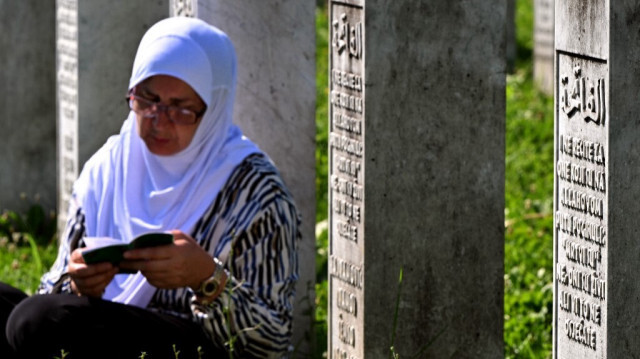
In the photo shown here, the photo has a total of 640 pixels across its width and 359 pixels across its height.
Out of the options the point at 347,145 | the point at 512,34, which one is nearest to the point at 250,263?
the point at 347,145

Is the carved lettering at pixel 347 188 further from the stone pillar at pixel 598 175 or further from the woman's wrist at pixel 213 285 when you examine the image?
the stone pillar at pixel 598 175

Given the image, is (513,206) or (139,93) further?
(513,206)

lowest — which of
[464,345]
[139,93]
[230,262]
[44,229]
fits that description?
[44,229]

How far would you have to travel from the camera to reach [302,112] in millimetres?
5555

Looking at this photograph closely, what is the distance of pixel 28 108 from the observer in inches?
330

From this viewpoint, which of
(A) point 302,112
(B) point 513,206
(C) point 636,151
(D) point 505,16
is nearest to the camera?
(C) point 636,151

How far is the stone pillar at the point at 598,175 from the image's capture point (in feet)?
12.0

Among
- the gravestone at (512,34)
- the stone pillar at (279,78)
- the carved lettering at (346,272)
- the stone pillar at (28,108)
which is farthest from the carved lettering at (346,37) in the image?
the gravestone at (512,34)

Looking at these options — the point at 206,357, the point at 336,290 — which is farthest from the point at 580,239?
the point at 206,357

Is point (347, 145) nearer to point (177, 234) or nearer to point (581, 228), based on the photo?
point (177, 234)

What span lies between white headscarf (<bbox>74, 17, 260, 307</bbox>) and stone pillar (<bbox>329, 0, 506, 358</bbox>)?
1.59 feet

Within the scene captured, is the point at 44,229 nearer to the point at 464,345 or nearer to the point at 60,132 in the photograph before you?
the point at 60,132

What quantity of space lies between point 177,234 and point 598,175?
1.43 metres

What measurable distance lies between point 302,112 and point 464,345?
4.30 feet
